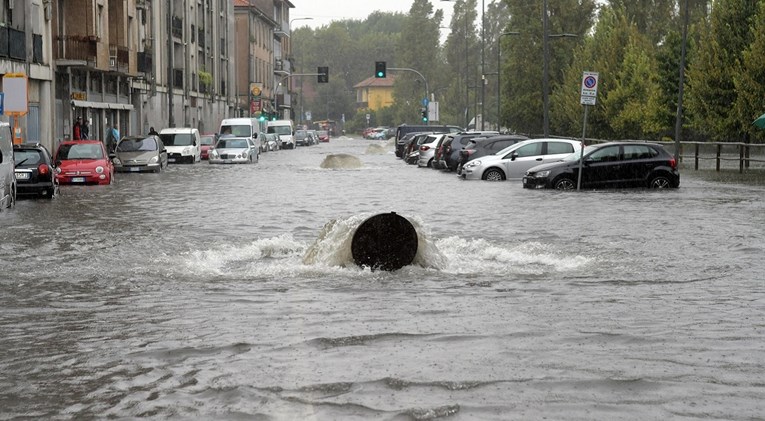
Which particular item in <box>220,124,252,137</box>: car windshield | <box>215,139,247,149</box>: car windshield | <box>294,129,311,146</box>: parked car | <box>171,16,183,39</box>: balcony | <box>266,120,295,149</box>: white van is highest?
<box>171,16,183,39</box>: balcony

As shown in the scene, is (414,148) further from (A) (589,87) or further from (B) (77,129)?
(A) (589,87)

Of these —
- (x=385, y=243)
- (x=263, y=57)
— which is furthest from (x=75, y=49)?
(x=263, y=57)

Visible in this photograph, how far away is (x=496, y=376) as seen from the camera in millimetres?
8539

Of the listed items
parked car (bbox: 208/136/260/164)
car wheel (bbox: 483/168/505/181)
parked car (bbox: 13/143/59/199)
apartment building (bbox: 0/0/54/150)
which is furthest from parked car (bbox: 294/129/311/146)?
parked car (bbox: 13/143/59/199)

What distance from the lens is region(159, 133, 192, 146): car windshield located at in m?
62.2

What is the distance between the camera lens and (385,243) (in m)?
14.9

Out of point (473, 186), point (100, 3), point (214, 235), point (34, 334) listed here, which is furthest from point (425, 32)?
point (34, 334)

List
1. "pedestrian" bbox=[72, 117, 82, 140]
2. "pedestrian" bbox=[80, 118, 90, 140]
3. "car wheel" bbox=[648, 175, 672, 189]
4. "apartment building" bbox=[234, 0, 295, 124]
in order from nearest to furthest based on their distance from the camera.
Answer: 1. "car wheel" bbox=[648, 175, 672, 189]
2. "pedestrian" bbox=[72, 117, 82, 140]
3. "pedestrian" bbox=[80, 118, 90, 140]
4. "apartment building" bbox=[234, 0, 295, 124]

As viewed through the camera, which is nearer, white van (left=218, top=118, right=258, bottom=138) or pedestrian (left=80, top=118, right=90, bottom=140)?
pedestrian (left=80, top=118, right=90, bottom=140)

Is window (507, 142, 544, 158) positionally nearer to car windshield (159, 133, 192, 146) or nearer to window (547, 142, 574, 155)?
window (547, 142, 574, 155)

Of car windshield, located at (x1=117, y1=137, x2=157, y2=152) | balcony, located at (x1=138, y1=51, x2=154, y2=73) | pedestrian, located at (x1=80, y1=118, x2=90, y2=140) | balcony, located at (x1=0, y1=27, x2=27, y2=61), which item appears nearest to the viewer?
balcony, located at (x1=0, y1=27, x2=27, y2=61)

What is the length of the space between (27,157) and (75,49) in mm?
23130

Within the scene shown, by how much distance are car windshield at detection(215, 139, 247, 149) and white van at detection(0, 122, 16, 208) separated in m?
33.3

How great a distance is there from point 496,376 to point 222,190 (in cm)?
2695
